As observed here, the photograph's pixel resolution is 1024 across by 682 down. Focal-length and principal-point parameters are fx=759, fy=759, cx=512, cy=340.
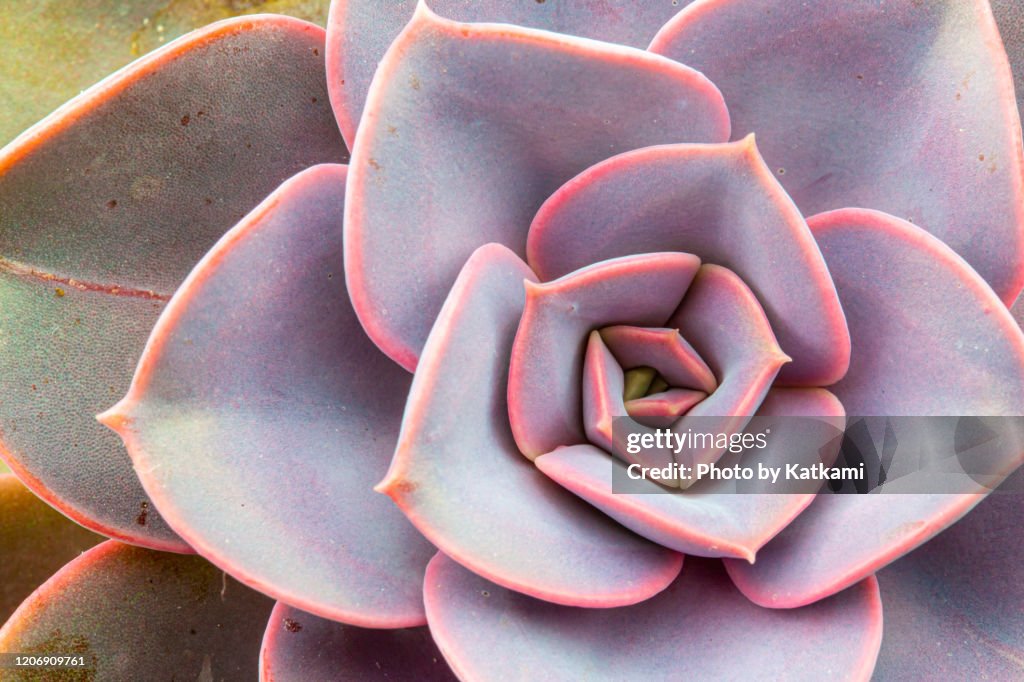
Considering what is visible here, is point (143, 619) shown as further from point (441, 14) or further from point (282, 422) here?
point (441, 14)

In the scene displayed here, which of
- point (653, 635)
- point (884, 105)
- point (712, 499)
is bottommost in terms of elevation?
point (653, 635)

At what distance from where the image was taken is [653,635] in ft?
2.54

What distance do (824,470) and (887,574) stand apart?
0.15m

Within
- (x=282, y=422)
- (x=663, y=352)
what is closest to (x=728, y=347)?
(x=663, y=352)

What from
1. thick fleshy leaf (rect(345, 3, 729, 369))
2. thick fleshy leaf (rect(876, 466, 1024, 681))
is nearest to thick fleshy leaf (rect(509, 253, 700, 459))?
thick fleshy leaf (rect(345, 3, 729, 369))

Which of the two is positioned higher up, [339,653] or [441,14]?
[441,14]

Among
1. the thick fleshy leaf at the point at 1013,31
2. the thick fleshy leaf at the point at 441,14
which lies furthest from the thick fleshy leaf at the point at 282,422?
the thick fleshy leaf at the point at 1013,31

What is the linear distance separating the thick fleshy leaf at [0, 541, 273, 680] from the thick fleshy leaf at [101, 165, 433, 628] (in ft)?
1.03

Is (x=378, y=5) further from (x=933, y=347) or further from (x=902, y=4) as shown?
(x=933, y=347)

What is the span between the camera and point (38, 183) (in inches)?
33.0

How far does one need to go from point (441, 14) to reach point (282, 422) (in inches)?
20.2

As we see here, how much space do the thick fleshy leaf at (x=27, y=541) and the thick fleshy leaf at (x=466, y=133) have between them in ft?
2.24

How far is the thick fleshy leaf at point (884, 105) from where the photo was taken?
0.80 m

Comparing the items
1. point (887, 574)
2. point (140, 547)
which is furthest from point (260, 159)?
point (887, 574)
